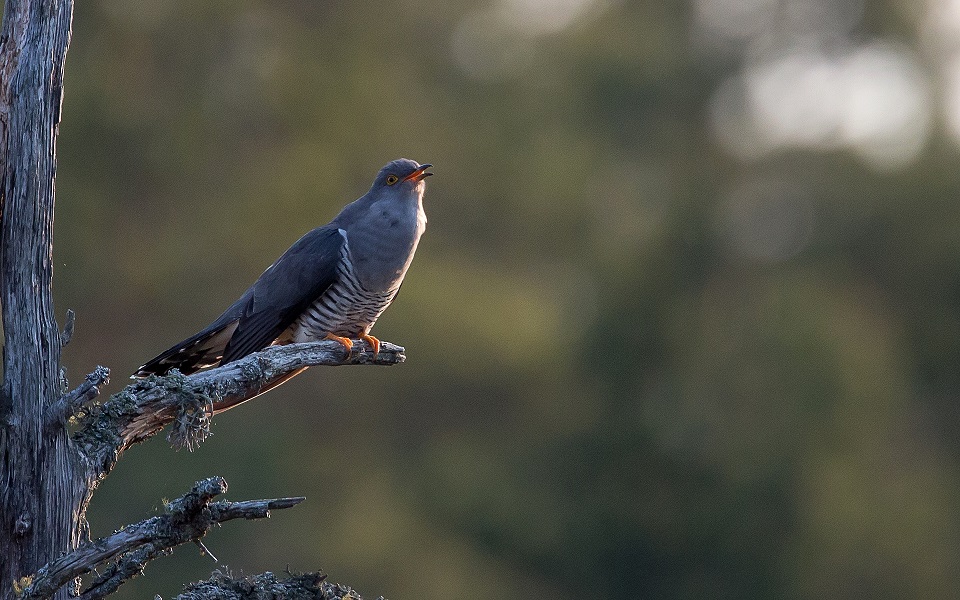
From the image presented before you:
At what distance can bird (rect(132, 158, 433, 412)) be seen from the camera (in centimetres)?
457

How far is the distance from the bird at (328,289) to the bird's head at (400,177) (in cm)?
10

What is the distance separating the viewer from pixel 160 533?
7.92 ft

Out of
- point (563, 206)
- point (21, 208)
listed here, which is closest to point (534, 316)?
point (563, 206)

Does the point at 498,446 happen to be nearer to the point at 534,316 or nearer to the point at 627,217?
the point at 534,316

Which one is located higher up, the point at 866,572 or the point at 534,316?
the point at 534,316

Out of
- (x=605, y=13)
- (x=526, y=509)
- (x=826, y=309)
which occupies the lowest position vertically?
(x=526, y=509)

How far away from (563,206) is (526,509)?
359cm

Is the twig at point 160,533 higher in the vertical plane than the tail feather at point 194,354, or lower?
lower

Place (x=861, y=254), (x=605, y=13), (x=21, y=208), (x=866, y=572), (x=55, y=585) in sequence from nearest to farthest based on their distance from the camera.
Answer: (x=55, y=585) < (x=21, y=208) < (x=866, y=572) < (x=861, y=254) < (x=605, y=13)

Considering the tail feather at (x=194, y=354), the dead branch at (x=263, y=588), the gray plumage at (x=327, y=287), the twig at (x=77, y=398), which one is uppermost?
the gray plumage at (x=327, y=287)

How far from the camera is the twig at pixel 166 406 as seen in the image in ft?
9.04

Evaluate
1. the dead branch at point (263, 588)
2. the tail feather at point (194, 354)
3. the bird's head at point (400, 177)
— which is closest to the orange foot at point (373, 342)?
the tail feather at point (194, 354)

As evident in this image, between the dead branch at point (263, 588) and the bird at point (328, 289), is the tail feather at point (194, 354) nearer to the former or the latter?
the bird at point (328, 289)

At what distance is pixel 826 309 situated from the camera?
10.8m
